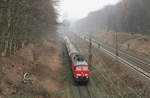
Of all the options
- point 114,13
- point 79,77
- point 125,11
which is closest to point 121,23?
point 125,11

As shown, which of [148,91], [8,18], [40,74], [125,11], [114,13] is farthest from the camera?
[114,13]

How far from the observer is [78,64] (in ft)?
57.4

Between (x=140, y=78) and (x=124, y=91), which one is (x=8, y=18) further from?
(x=140, y=78)

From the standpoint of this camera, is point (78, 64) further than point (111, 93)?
Yes

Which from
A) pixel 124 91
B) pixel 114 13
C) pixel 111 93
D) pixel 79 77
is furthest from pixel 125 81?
pixel 114 13

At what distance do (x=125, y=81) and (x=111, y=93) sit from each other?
515 centimetres

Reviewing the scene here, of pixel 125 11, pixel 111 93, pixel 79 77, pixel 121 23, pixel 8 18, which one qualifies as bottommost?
pixel 111 93

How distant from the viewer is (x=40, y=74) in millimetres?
18484

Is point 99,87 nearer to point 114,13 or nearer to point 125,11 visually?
point 125,11

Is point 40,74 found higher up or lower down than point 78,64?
lower down

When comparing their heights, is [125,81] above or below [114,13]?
below

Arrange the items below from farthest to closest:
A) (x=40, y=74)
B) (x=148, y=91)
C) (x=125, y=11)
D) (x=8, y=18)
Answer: (x=125, y=11) < (x=40, y=74) < (x=148, y=91) < (x=8, y=18)

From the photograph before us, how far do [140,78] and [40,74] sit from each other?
15353 millimetres

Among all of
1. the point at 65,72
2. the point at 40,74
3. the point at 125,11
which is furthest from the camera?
the point at 125,11
